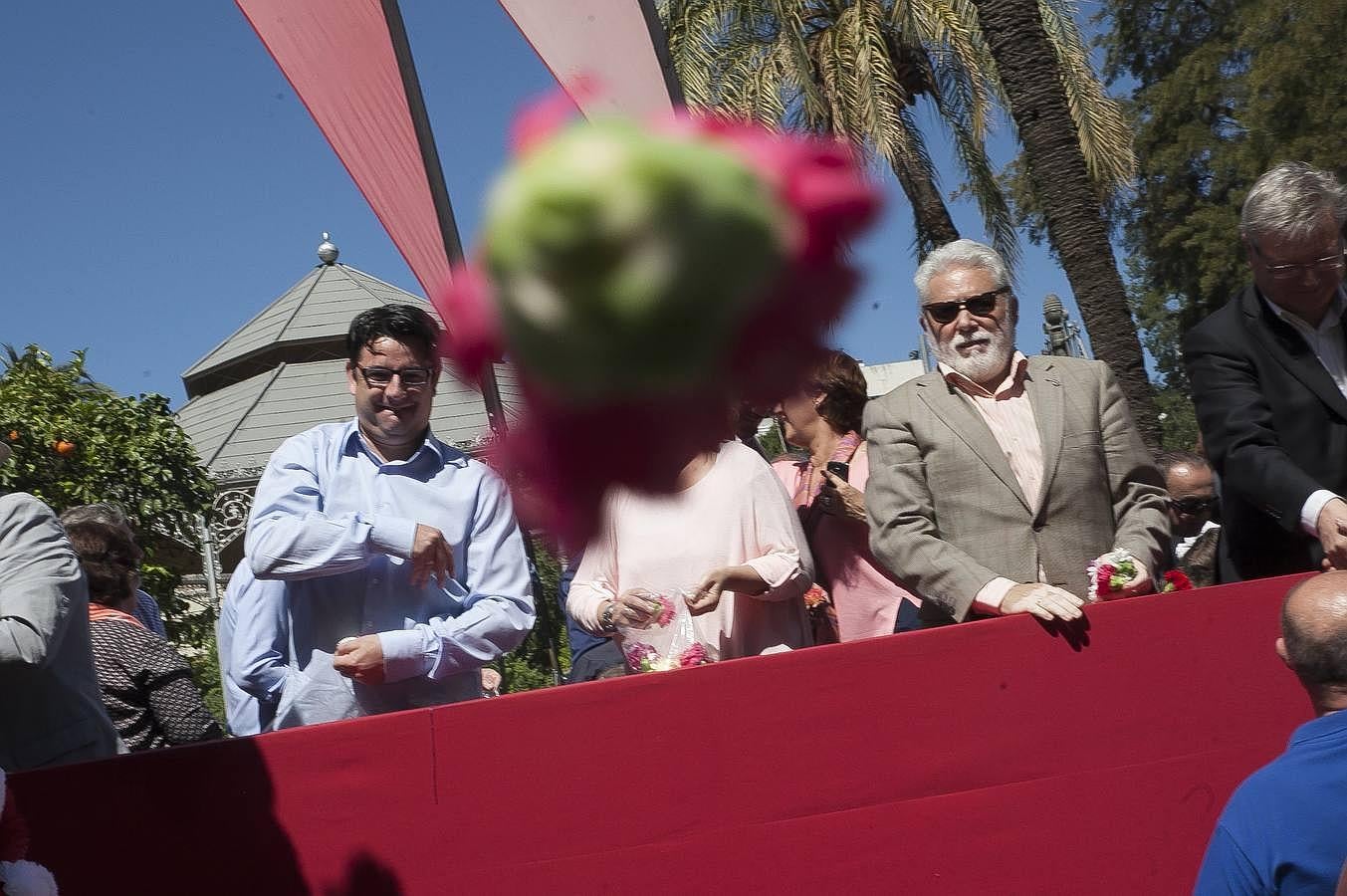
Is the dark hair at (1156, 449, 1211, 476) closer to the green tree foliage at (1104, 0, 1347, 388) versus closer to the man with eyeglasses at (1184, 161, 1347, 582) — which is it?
the man with eyeglasses at (1184, 161, 1347, 582)

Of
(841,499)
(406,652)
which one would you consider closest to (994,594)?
(841,499)

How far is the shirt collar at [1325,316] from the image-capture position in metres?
3.41

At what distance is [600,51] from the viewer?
26.8 inches

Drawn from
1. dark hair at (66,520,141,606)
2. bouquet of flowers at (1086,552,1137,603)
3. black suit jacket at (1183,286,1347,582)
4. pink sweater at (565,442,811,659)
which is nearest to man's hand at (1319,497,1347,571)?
black suit jacket at (1183,286,1347,582)

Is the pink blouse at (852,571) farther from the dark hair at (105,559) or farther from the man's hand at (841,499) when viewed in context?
the dark hair at (105,559)

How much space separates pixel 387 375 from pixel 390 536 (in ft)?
2.29

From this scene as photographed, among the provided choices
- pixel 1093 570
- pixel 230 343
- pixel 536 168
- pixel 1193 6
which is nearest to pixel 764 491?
pixel 1093 570

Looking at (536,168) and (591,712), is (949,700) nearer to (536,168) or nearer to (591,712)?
(591,712)

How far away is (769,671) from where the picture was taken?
334cm

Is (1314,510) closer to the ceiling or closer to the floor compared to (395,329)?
closer to the floor

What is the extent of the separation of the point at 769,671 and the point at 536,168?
9.52 ft

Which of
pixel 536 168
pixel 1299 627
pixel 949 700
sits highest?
pixel 536 168

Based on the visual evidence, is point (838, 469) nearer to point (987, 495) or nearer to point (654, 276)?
point (987, 495)

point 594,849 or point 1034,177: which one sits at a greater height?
point 1034,177
